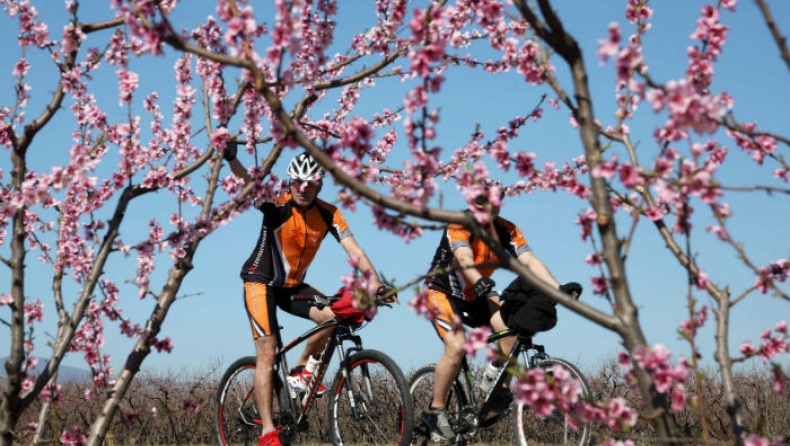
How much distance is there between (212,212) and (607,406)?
11.6 feet

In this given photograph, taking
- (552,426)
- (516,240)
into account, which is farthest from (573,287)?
(552,426)

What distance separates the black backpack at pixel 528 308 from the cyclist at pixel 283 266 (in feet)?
4.90

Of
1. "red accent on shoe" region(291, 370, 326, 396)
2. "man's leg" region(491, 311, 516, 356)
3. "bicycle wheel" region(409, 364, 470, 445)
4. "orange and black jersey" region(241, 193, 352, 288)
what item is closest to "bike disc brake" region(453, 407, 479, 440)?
"bicycle wheel" region(409, 364, 470, 445)

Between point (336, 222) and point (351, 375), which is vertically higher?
point (336, 222)

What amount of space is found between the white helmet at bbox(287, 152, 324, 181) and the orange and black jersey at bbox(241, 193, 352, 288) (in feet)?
1.23

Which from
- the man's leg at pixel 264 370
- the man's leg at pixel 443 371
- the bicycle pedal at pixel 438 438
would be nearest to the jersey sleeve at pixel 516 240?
the man's leg at pixel 443 371

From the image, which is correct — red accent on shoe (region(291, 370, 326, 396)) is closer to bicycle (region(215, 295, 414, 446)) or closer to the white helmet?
bicycle (region(215, 295, 414, 446))

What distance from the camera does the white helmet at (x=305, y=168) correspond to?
7.56m

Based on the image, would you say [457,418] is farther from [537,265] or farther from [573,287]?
[573,287]

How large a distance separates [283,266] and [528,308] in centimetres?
243

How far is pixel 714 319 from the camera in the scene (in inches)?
188

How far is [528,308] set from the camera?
702cm

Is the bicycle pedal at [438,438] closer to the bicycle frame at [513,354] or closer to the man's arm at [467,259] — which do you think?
the bicycle frame at [513,354]

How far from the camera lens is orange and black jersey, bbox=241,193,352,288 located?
7906mm
